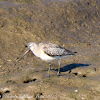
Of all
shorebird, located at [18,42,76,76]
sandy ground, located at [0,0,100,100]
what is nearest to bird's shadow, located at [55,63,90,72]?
sandy ground, located at [0,0,100,100]

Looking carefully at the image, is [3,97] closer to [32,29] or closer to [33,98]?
[33,98]

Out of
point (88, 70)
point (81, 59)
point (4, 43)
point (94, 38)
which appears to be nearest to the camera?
point (88, 70)

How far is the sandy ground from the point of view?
22.7 ft

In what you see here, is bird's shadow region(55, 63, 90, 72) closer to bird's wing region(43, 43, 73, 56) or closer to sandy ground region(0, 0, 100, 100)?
sandy ground region(0, 0, 100, 100)

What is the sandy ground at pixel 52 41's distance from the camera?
6.91 metres

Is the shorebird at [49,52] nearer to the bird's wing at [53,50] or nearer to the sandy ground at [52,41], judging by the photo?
the bird's wing at [53,50]

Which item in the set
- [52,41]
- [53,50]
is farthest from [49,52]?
[52,41]

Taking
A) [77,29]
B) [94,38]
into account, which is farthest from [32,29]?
[94,38]

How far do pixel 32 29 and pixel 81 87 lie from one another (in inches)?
235

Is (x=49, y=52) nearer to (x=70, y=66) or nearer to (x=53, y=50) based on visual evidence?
(x=53, y=50)

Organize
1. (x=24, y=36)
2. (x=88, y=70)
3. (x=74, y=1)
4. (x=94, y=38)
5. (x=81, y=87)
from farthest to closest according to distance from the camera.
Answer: (x=74, y=1)
(x=94, y=38)
(x=24, y=36)
(x=88, y=70)
(x=81, y=87)

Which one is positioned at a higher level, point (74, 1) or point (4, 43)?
point (74, 1)

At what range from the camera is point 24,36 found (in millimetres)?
11680

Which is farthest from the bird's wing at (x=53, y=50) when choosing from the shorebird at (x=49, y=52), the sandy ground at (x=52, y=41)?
the sandy ground at (x=52, y=41)
